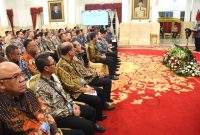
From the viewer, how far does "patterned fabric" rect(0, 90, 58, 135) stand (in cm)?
166

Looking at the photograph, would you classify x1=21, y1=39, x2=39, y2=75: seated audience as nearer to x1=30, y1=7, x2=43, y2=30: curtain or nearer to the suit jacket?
the suit jacket

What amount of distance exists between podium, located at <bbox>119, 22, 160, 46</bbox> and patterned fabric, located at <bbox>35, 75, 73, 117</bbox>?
10220 millimetres

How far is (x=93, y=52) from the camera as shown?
5.56 meters

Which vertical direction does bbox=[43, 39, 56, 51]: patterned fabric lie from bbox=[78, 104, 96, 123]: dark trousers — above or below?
above

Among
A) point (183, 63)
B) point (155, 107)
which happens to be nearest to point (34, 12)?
point (183, 63)

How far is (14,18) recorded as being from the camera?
55.3 ft

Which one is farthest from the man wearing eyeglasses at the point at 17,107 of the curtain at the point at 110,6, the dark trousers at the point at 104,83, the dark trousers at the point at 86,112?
the curtain at the point at 110,6

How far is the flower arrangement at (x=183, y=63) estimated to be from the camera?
5777 mm

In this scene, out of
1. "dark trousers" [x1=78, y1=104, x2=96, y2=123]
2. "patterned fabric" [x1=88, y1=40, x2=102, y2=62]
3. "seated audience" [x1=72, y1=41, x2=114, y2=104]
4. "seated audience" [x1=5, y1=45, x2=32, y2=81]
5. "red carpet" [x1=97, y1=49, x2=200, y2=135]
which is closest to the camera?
"dark trousers" [x1=78, y1=104, x2=96, y2=123]

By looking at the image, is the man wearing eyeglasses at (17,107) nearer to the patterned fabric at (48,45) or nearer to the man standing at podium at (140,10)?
the patterned fabric at (48,45)

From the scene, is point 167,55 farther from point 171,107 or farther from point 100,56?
point 171,107

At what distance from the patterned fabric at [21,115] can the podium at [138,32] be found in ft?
35.4

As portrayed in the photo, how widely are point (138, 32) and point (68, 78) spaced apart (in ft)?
32.1

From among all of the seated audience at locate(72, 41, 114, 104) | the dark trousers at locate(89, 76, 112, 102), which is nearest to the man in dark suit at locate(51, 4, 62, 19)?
the seated audience at locate(72, 41, 114, 104)
